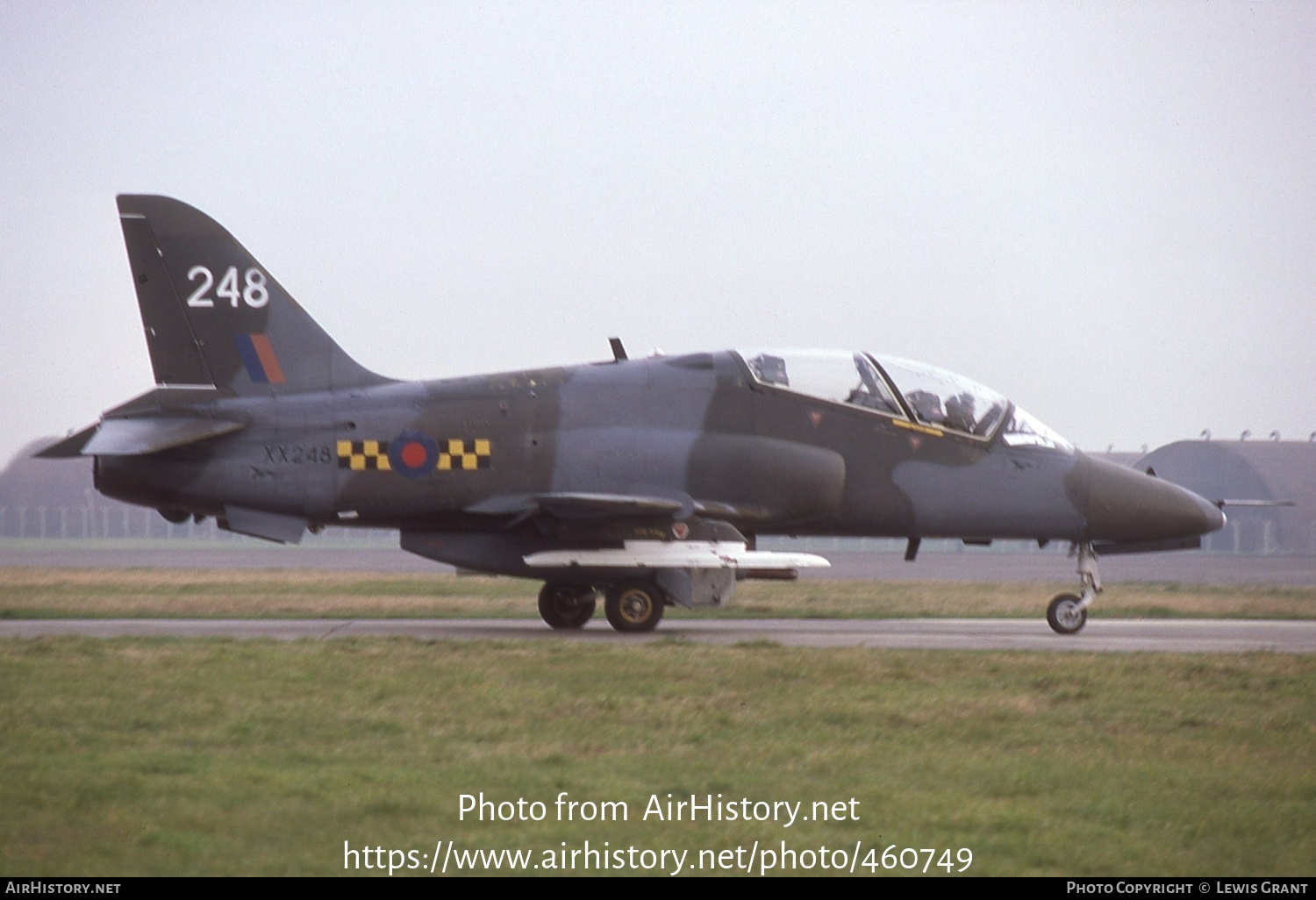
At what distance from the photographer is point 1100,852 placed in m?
6.66

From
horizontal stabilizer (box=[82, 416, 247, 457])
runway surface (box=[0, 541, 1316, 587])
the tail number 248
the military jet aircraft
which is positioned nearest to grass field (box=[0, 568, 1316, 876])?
the military jet aircraft

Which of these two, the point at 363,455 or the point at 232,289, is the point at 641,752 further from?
the point at 232,289

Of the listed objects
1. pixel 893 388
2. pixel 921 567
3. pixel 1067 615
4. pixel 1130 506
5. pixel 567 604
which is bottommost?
pixel 921 567

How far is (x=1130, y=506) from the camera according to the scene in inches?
708

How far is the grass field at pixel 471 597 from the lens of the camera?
1992cm

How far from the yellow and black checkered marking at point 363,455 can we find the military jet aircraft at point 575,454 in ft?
0.07

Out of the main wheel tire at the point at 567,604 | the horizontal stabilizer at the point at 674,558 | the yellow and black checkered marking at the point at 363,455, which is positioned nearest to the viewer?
the horizontal stabilizer at the point at 674,558

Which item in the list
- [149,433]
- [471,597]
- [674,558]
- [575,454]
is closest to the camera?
[674,558]

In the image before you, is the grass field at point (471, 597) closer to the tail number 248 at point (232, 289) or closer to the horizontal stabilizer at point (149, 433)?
the horizontal stabilizer at point (149, 433)

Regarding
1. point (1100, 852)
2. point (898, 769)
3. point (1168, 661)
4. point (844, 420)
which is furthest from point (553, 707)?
point (844, 420)

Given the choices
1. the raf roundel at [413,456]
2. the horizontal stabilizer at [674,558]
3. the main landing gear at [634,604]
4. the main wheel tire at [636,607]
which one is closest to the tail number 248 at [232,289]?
the raf roundel at [413,456]

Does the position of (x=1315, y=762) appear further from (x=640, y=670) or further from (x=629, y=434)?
(x=629, y=434)

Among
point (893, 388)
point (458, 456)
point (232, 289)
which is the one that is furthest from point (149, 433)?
point (893, 388)

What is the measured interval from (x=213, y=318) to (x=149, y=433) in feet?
5.54
